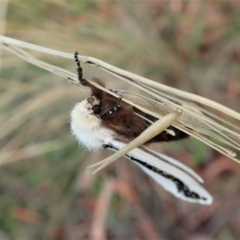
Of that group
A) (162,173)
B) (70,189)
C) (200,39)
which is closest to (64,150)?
(70,189)

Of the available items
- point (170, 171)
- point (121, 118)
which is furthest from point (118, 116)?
point (170, 171)

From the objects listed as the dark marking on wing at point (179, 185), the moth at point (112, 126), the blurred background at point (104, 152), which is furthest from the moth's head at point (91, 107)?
the blurred background at point (104, 152)

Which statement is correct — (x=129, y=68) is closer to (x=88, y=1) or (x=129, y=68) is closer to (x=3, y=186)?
(x=88, y=1)

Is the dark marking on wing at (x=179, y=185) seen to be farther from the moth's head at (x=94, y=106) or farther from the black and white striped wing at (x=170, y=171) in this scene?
the moth's head at (x=94, y=106)

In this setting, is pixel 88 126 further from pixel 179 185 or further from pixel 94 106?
pixel 179 185

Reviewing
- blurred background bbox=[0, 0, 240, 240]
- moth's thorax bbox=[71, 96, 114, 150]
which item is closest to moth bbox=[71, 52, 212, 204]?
moth's thorax bbox=[71, 96, 114, 150]

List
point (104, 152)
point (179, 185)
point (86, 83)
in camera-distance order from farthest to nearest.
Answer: point (104, 152) → point (179, 185) → point (86, 83)
